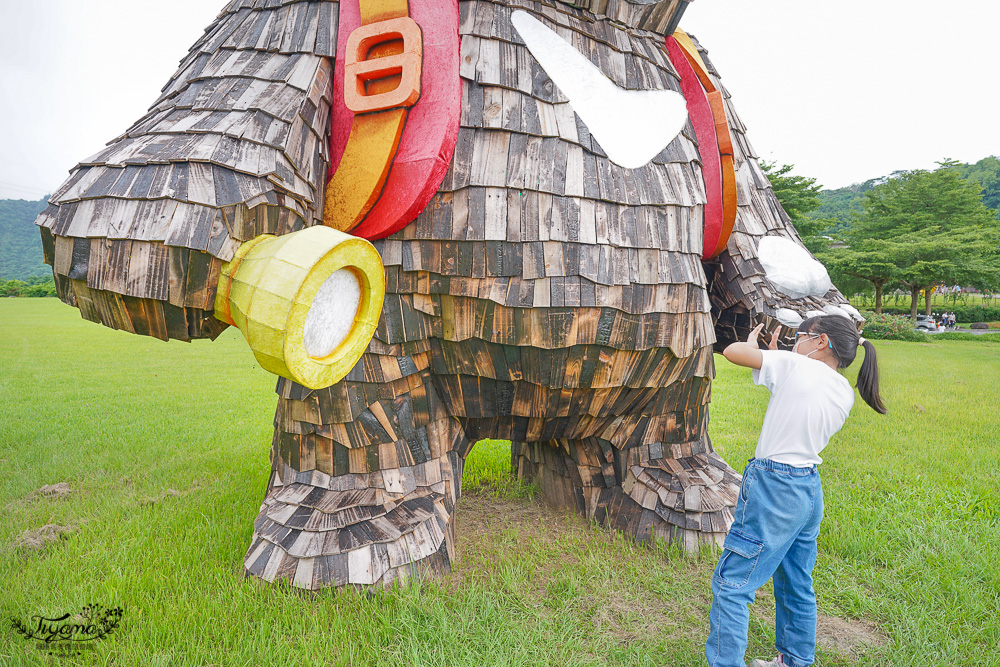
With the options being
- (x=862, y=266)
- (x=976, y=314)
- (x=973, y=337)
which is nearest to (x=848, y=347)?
(x=973, y=337)

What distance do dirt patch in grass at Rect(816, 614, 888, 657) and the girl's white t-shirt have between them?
59 centimetres

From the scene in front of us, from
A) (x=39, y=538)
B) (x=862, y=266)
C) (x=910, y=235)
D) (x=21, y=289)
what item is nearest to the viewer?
(x=39, y=538)

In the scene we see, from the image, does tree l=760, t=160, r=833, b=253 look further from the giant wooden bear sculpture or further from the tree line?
the giant wooden bear sculpture

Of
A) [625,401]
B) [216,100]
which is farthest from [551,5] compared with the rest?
[625,401]

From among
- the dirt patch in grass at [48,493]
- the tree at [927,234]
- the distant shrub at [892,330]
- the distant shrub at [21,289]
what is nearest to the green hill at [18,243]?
the distant shrub at [21,289]

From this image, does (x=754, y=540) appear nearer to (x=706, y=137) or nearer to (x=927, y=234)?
(x=706, y=137)

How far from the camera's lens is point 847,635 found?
1520 millimetres

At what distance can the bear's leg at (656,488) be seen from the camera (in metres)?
1.74

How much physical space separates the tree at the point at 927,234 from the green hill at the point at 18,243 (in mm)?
20109

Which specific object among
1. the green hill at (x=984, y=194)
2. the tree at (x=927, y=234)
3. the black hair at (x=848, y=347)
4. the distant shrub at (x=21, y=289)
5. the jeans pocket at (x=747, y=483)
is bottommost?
the distant shrub at (x=21, y=289)

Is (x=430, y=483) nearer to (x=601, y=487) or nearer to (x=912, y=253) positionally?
(x=601, y=487)

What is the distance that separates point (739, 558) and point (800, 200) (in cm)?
1518

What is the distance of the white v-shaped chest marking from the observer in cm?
140

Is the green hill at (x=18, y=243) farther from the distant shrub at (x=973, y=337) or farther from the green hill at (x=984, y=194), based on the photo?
the green hill at (x=984, y=194)
